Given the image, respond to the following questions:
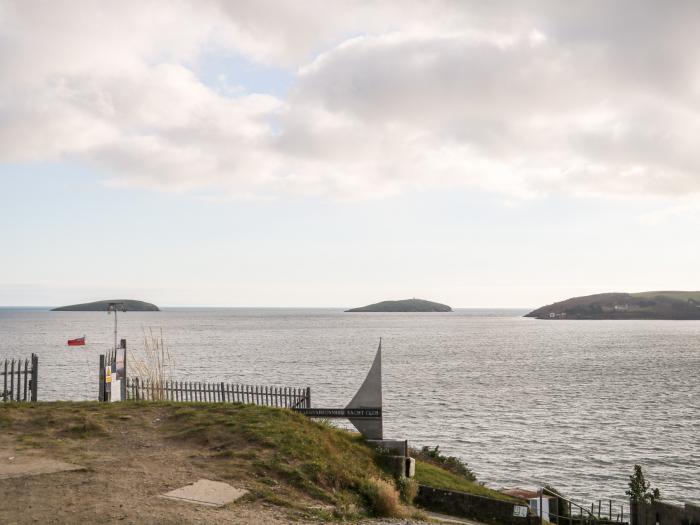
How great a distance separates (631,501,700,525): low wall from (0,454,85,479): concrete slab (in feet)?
56.1

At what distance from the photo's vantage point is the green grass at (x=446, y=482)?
19636mm

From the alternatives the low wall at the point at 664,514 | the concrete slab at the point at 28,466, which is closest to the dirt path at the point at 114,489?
the concrete slab at the point at 28,466

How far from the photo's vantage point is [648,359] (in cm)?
9544

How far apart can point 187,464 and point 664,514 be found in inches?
592

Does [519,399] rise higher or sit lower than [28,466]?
lower

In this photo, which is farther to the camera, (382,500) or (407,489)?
(407,489)

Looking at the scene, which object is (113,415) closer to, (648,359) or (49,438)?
(49,438)

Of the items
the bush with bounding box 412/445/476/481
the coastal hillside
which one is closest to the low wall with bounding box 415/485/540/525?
the coastal hillside

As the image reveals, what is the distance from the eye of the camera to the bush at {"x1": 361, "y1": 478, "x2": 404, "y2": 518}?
14086mm

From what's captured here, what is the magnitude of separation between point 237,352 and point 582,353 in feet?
188

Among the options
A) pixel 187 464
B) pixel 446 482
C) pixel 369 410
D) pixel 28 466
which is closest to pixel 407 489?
pixel 369 410

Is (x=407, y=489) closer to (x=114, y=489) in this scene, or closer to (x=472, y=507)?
Result: (x=472, y=507)

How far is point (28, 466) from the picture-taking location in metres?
14.2

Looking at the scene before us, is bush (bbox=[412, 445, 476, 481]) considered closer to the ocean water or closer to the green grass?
the green grass
